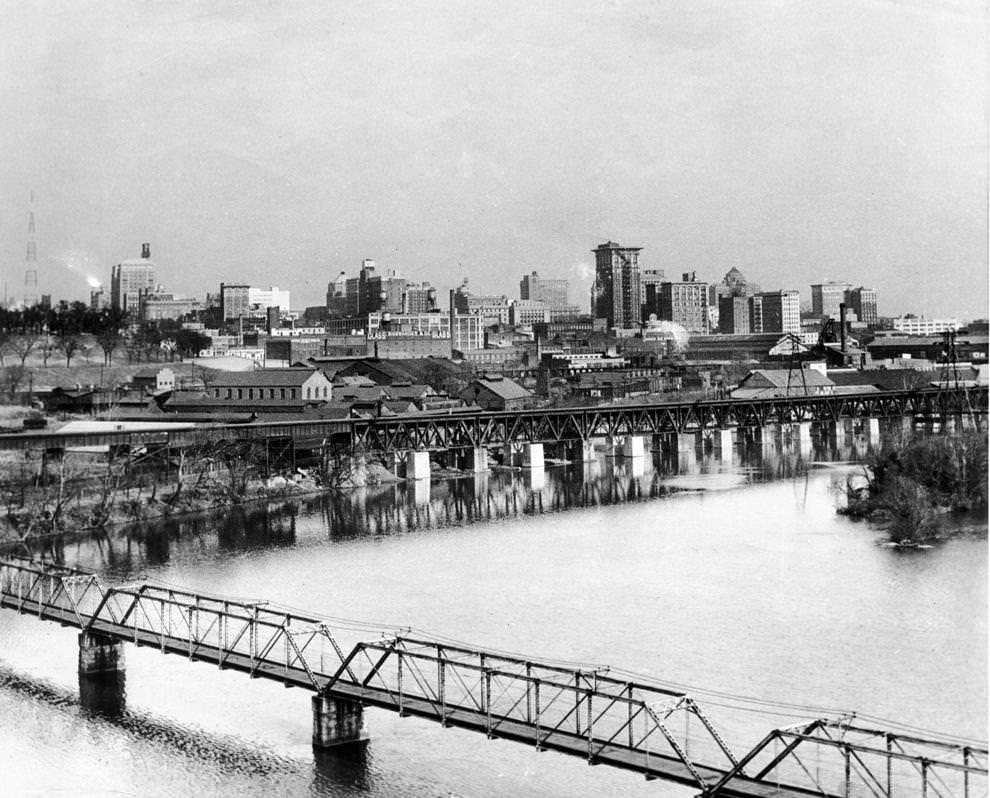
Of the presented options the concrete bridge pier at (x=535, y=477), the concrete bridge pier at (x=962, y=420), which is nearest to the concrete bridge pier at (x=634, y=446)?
the concrete bridge pier at (x=535, y=477)

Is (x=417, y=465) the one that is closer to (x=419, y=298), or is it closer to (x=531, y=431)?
(x=531, y=431)

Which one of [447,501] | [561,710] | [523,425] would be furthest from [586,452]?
[561,710]

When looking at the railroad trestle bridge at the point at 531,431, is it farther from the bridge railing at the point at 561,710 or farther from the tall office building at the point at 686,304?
the tall office building at the point at 686,304

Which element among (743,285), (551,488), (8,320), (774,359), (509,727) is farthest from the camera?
(743,285)

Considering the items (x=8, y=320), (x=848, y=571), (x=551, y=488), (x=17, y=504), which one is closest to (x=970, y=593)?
(x=848, y=571)

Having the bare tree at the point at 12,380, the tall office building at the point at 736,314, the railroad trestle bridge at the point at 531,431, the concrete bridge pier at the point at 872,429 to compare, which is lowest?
the concrete bridge pier at the point at 872,429

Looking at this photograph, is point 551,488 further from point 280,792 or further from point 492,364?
point 492,364
